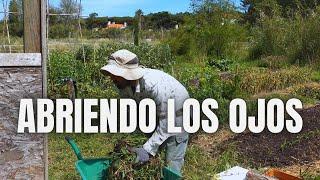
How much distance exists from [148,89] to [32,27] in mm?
883

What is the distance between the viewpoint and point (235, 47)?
19.8m

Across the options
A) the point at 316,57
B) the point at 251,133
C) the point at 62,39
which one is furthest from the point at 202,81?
the point at 62,39

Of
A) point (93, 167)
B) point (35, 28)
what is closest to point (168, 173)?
point (93, 167)

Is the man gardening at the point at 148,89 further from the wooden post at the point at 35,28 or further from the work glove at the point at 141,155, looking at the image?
the wooden post at the point at 35,28

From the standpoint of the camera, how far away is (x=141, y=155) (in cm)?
353

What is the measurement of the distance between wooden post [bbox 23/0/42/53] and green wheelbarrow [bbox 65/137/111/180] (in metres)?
0.81

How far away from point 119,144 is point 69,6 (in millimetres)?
9543

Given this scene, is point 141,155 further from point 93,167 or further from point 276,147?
point 276,147

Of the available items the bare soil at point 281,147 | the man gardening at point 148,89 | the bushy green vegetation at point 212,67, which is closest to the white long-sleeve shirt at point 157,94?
the man gardening at point 148,89

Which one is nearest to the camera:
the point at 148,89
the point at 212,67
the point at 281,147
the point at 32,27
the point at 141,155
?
the point at 32,27

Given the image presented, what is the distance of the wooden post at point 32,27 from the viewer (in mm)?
3182

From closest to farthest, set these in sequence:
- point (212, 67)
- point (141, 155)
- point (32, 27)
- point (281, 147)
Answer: point (32, 27) < point (141, 155) < point (281, 147) < point (212, 67)

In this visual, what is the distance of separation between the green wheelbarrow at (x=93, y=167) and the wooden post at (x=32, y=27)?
0.81 meters

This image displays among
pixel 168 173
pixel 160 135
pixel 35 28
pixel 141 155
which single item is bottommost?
pixel 168 173
